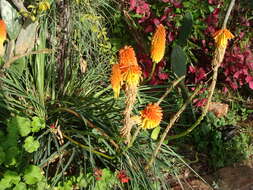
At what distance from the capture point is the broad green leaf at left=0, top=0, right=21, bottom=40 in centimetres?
316

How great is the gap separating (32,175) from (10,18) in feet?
4.66

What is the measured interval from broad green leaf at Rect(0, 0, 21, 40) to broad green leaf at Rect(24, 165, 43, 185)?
1.26 metres

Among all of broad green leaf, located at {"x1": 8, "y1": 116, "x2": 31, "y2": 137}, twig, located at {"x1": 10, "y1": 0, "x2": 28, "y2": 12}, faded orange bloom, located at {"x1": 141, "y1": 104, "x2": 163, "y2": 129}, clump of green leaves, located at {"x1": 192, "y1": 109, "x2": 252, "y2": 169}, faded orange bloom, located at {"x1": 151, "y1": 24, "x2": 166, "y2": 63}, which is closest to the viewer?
faded orange bloom, located at {"x1": 141, "y1": 104, "x2": 163, "y2": 129}

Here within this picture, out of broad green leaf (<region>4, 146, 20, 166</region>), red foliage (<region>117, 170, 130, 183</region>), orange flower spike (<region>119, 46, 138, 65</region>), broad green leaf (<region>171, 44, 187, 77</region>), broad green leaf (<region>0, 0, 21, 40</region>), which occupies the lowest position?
red foliage (<region>117, 170, 130, 183</region>)

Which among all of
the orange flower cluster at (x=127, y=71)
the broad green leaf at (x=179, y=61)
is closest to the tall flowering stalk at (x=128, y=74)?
the orange flower cluster at (x=127, y=71)

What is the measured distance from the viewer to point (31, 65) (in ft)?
10.1

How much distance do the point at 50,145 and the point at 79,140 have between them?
0.61 ft

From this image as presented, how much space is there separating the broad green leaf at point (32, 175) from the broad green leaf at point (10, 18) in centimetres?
126

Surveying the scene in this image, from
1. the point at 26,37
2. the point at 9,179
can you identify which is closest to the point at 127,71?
the point at 9,179

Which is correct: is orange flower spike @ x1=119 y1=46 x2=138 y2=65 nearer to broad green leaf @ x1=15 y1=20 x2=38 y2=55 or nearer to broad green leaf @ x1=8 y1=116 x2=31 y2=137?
broad green leaf @ x1=8 y1=116 x2=31 y2=137

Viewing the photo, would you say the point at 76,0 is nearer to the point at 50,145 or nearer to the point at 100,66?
the point at 100,66

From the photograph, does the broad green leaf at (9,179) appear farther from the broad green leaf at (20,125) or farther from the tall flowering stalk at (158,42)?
the tall flowering stalk at (158,42)

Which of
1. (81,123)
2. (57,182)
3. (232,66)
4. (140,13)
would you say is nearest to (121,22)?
(140,13)

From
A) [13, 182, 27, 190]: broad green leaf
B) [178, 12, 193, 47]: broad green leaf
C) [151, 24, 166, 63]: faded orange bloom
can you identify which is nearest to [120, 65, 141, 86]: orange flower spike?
[151, 24, 166, 63]: faded orange bloom
